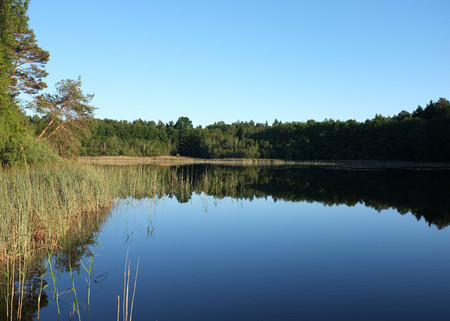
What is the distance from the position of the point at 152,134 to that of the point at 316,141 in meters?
45.5

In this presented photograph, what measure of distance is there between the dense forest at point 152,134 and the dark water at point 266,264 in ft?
13.0

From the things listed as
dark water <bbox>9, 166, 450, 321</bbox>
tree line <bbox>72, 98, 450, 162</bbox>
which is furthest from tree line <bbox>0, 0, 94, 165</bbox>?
tree line <bbox>72, 98, 450, 162</bbox>

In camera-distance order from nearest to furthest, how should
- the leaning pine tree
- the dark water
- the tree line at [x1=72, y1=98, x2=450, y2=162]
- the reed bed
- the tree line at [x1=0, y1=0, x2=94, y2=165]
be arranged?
the dark water < the reed bed < the tree line at [x1=0, y1=0, x2=94, y2=165] < the leaning pine tree < the tree line at [x1=72, y1=98, x2=450, y2=162]

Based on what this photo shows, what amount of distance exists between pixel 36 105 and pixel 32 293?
18.7 metres

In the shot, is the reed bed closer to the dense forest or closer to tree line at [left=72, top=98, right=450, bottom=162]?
the dense forest

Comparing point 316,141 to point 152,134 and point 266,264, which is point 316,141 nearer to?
point 152,134

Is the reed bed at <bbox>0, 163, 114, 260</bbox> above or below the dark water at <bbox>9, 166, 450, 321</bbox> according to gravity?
above

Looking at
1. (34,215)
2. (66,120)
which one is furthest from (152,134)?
(34,215)

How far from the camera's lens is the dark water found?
4238 mm

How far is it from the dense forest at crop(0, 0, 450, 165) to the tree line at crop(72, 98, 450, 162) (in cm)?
13

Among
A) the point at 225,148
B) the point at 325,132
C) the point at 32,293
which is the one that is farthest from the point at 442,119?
the point at 32,293

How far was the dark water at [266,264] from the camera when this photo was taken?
4.24 meters

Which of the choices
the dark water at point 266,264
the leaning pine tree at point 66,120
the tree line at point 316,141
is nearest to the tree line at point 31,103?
the leaning pine tree at point 66,120

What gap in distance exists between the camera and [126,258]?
243 inches
